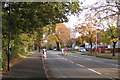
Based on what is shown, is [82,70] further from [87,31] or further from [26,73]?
[87,31]

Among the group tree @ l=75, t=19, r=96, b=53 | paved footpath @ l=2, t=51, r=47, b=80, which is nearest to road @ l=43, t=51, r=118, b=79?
paved footpath @ l=2, t=51, r=47, b=80

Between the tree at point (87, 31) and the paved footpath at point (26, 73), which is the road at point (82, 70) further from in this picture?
the tree at point (87, 31)

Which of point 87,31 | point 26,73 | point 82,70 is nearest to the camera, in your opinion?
point 26,73

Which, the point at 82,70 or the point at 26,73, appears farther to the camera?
the point at 82,70

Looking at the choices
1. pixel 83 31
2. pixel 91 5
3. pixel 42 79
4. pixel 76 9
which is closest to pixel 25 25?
pixel 76 9

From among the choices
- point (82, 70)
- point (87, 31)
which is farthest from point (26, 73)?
point (87, 31)

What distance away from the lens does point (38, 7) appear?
1308 cm

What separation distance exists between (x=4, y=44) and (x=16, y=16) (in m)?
2.59

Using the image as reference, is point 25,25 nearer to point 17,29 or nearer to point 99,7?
point 17,29

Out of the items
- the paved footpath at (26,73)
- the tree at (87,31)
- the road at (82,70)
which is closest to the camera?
the paved footpath at (26,73)

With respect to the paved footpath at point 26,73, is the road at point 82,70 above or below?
below

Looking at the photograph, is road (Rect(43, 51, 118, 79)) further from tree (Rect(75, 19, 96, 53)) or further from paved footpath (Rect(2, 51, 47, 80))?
tree (Rect(75, 19, 96, 53))

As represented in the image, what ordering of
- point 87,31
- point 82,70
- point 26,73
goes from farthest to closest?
point 87,31 → point 82,70 → point 26,73

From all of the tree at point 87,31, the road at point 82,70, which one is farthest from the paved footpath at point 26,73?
the tree at point 87,31
